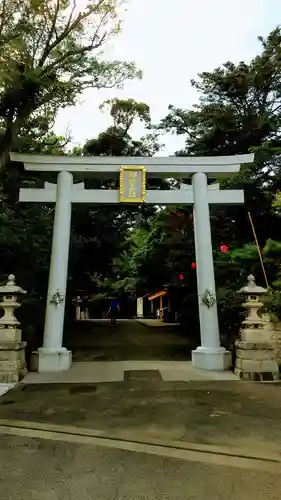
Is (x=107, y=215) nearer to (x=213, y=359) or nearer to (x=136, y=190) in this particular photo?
(x=136, y=190)

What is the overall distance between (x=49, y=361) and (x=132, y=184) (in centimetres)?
428

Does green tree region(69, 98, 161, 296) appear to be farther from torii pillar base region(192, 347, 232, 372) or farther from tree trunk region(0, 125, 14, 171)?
torii pillar base region(192, 347, 232, 372)

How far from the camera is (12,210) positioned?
11.5 m

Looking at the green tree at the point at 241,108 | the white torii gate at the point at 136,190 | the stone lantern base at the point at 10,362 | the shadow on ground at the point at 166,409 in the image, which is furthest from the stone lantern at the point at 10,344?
the green tree at the point at 241,108

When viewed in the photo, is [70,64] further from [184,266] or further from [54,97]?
[184,266]

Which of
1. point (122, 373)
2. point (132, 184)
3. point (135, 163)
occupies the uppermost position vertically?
point (135, 163)

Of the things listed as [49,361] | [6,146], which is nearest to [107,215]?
[6,146]

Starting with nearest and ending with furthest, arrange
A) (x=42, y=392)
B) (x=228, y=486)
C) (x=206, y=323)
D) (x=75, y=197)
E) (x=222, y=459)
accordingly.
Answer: (x=228, y=486), (x=222, y=459), (x=42, y=392), (x=206, y=323), (x=75, y=197)

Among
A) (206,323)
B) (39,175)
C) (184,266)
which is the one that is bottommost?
(206,323)

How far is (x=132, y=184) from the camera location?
9688 millimetres

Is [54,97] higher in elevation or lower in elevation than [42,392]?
higher

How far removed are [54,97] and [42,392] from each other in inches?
343

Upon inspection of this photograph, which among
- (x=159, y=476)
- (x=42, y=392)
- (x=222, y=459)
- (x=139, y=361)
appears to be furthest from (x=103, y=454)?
(x=139, y=361)

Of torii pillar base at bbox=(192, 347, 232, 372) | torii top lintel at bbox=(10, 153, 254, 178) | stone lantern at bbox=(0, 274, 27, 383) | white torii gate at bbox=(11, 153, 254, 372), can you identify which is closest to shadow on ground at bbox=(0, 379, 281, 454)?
stone lantern at bbox=(0, 274, 27, 383)
